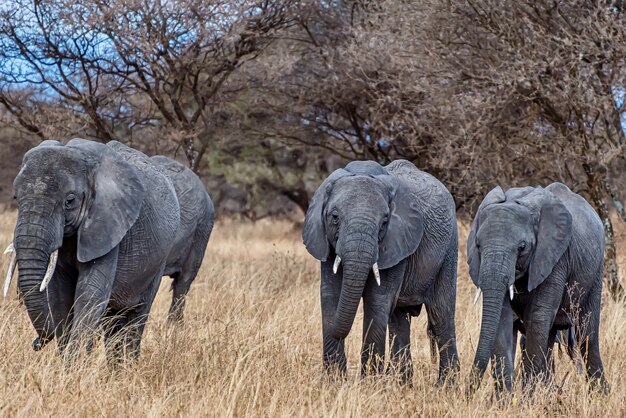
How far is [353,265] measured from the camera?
6258mm

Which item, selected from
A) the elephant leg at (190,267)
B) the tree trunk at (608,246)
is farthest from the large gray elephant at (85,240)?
the tree trunk at (608,246)

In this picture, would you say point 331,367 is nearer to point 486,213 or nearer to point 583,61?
point 486,213

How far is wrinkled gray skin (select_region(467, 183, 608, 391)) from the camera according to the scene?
662 cm

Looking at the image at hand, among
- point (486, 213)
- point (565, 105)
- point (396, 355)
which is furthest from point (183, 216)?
point (565, 105)

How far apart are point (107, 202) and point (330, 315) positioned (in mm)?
1614

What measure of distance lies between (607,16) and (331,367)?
5555 mm

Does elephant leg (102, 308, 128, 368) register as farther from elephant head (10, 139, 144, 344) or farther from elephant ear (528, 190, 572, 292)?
elephant ear (528, 190, 572, 292)

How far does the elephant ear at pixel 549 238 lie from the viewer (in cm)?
686

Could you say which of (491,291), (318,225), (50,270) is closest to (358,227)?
(318,225)

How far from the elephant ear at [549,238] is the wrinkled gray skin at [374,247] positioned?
2.61 ft

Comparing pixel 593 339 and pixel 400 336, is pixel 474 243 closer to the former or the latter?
pixel 400 336

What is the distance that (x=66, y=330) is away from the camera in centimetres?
635

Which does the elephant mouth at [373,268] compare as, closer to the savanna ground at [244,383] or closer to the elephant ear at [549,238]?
the savanna ground at [244,383]

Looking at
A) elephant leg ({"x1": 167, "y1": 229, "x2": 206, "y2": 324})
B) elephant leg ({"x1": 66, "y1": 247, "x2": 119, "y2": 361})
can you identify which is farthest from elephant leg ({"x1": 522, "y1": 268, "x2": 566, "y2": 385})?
elephant leg ({"x1": 167, "y1": 229, "x2": 206, "y2": 324})
